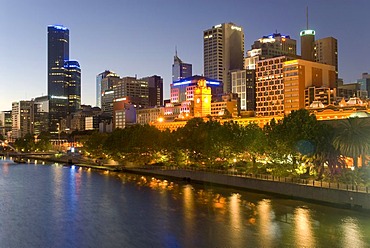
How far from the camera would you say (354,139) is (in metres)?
67.6

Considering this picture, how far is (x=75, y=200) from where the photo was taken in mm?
76750

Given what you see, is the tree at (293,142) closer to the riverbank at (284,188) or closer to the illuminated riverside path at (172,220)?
the riverbank at (284,188)

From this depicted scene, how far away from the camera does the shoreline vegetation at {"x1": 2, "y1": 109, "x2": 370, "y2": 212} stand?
225 feet

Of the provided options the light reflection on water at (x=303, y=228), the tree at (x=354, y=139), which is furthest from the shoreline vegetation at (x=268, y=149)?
the light reflection on water at (x=303, y=228)

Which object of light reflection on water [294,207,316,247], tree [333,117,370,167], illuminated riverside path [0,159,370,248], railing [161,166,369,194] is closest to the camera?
light reflection on water [294,207,316,247]

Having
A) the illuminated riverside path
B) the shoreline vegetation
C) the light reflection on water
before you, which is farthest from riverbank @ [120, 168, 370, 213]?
the light reflection on water

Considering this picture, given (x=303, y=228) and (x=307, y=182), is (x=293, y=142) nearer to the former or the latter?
(x=307, y=182)

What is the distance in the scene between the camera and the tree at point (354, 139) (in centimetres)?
6700

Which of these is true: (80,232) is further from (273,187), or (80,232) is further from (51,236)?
(273,187)

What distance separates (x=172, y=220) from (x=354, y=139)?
31407 millimetres

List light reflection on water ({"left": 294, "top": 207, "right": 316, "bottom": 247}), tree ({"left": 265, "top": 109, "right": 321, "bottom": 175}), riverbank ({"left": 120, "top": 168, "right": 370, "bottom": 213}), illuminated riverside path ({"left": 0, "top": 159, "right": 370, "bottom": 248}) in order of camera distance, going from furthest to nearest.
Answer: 1. tree ({"left": 265, "top": 109, "right": 321, "bottom": 175})
2. riverbank ({"left": 120, "top": 168, "right": 370, "bottom": 213})
3. illuminated riverside path ({"left": 0, "top": 159, "right": 370, "bottom": 248})
4. light reflection on water ({"left": 294, "top": 207, "right": 316, "bottom": 247})

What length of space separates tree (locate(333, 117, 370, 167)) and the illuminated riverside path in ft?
35.6

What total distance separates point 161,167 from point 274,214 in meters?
63.1

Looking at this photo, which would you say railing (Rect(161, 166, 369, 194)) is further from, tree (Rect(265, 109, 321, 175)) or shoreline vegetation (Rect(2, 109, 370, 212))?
tree (Rect(265, 109, 321, 175))
